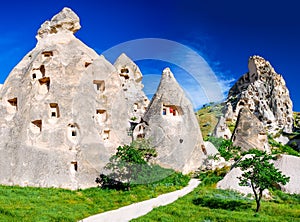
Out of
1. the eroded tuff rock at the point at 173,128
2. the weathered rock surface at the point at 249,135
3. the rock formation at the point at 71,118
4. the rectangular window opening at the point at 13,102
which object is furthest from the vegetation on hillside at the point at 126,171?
the weathered rock surface at the point at 249,135

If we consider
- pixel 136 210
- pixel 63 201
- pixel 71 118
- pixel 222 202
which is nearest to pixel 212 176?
pixel 222 202

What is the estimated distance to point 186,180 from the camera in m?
28.8

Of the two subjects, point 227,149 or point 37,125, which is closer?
point 37,125

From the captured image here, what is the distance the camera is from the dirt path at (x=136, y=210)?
1709 centimetres

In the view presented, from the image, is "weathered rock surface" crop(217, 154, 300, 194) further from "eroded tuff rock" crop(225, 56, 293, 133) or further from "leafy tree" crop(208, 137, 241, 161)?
"eroded tuff rock" crop(225, 56, 293, 133)

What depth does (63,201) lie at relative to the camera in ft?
67.3

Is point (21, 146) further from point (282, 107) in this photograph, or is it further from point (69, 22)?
point (282, 107)

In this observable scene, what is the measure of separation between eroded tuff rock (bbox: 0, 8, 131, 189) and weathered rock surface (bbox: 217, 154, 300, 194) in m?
10.3

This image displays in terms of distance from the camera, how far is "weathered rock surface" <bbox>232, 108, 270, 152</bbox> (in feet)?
143

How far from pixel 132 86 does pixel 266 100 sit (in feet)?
126

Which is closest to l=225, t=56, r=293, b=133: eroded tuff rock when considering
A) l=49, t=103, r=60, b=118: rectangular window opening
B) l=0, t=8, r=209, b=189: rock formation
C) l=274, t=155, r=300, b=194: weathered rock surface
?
l=0, t=8, r=209, b=189: rock formation

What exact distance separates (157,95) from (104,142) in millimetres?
8650

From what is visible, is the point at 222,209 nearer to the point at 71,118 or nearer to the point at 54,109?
the point at 71,118

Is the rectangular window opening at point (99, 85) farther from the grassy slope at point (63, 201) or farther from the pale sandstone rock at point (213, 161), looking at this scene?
the pale sandstone rock at point (213, 161)
